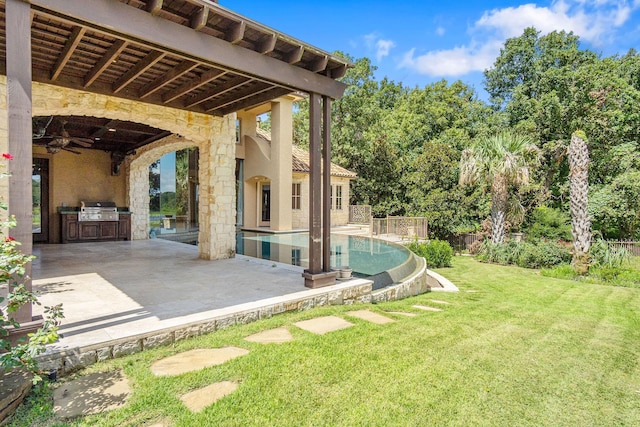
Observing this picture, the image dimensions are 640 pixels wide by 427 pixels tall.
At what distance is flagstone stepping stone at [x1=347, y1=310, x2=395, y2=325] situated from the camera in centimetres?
476

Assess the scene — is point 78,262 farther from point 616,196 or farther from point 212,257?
point 616,196

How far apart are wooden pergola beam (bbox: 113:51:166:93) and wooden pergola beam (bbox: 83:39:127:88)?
0.35 meters

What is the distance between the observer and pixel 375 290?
643 cm

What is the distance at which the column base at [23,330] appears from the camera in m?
3.17

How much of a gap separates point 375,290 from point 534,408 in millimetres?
3691

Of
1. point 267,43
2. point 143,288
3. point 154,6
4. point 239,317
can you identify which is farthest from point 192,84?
point 239,317

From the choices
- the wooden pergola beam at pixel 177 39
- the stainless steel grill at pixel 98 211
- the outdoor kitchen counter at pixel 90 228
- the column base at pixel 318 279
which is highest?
the wooden pergola beam at pixel 177 39

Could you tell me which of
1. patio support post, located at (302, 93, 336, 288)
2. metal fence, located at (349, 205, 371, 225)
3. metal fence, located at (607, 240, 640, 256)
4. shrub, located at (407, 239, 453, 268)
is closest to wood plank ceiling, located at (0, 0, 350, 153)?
patio support post, located at (302, 93, 336, 288)

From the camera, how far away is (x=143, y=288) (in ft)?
18.3

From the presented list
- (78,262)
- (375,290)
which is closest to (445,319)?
(375,290)

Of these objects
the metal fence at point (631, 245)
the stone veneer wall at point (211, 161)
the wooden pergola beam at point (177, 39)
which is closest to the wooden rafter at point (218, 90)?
the stone veneer wall at point (211, 161)

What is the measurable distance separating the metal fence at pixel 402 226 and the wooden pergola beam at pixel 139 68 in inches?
489

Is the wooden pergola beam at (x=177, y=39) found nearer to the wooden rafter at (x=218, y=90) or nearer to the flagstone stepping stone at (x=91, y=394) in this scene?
the wooden rafter at (x=218, y=90)

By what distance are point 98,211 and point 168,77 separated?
25.6ft
